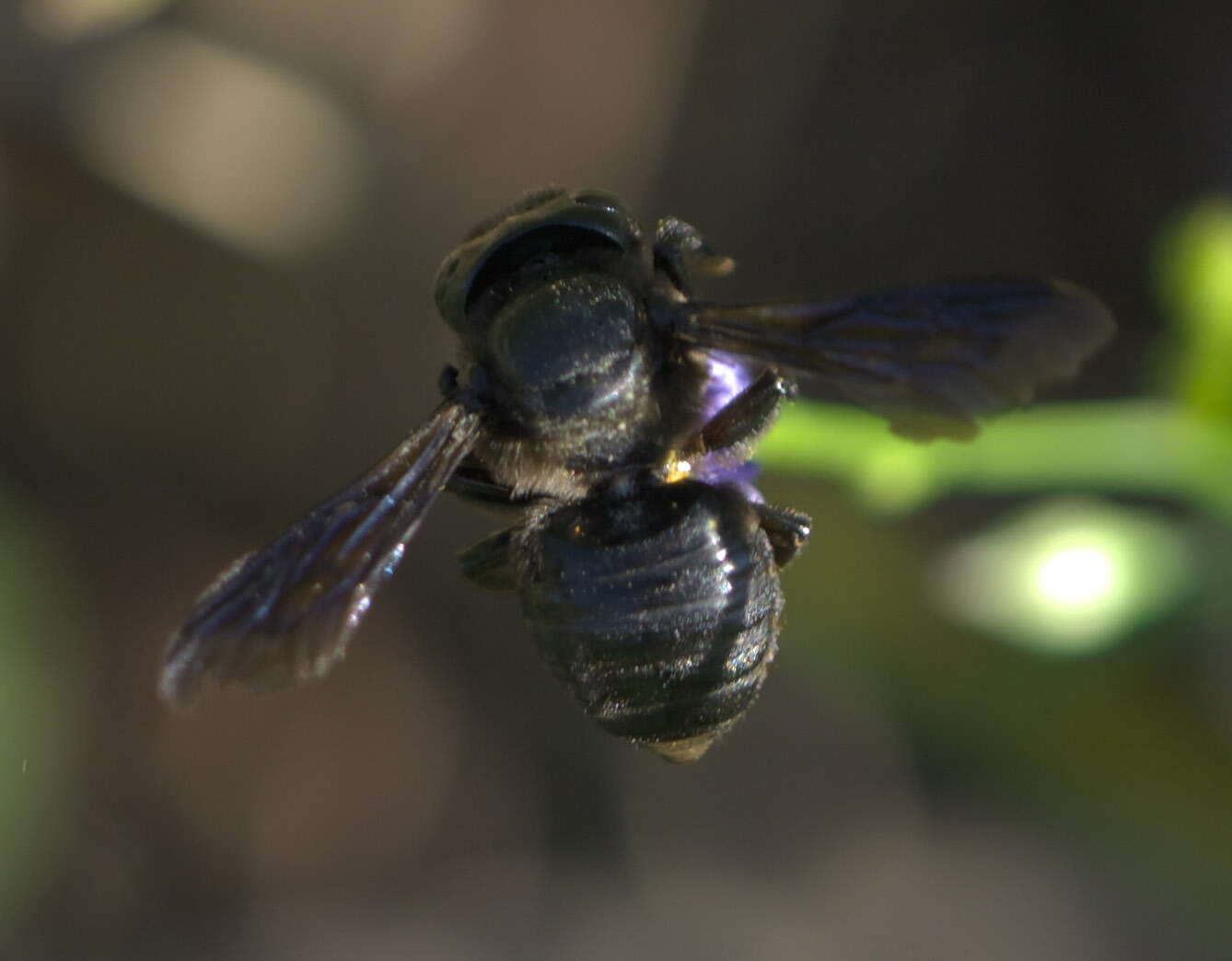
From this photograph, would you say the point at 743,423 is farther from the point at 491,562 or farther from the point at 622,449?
the point at 491,562

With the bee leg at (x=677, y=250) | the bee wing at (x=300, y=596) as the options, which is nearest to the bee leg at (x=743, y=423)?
the bee leg at (x=677, y=250)

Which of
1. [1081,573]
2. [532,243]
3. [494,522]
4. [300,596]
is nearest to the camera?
[300,596]

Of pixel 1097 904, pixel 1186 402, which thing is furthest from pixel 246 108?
pixel 1097 904

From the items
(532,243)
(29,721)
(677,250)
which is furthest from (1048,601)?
(29,721)

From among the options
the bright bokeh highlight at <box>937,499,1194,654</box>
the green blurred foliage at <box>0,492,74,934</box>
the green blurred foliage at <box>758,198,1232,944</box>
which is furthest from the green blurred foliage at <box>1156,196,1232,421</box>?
the green blurred foliage at <box>0,492,74,934</box>

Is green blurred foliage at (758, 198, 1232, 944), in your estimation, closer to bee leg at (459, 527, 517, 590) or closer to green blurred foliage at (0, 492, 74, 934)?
bee leg at (459, 527, 517, 590)

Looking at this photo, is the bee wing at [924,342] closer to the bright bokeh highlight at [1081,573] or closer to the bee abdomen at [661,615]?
the bee abdomen at [661,615]
